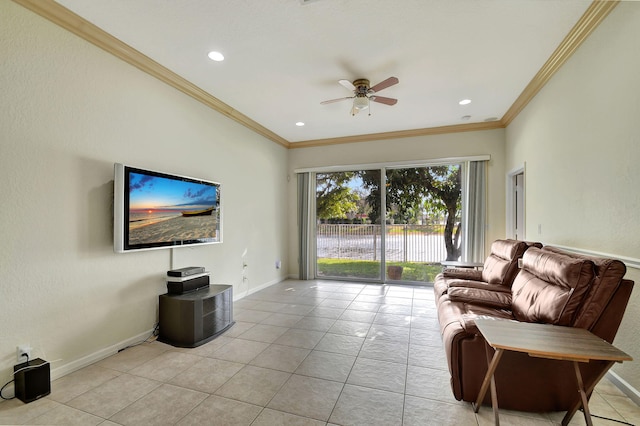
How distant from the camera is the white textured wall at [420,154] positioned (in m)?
4.62

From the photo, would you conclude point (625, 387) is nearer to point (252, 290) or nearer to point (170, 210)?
point (170, 210)

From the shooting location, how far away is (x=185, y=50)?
2.65 m

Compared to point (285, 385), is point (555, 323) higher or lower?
higher

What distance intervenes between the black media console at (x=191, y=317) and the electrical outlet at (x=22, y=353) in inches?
38.5

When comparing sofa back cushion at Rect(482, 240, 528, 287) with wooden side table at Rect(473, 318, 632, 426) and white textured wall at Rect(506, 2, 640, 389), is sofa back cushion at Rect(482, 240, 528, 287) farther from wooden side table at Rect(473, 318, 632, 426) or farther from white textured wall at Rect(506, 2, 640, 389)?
wooden side table at Rect(473, 318, 632, 426)

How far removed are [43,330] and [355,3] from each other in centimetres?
332

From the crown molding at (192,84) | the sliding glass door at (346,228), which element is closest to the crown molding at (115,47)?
the crown molding at (192,84)

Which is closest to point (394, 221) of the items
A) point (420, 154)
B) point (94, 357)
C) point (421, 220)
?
point (421, 220)

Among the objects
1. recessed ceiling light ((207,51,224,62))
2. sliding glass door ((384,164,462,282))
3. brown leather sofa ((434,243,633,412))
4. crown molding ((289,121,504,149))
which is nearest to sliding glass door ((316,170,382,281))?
sliding glass door ((384,164,462,282))

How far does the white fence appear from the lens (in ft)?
17.0

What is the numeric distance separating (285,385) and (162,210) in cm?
201

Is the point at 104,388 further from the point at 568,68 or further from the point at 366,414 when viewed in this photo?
the point at 568,68

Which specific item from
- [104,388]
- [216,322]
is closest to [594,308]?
[216,322]

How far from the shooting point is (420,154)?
5043 millimetres
